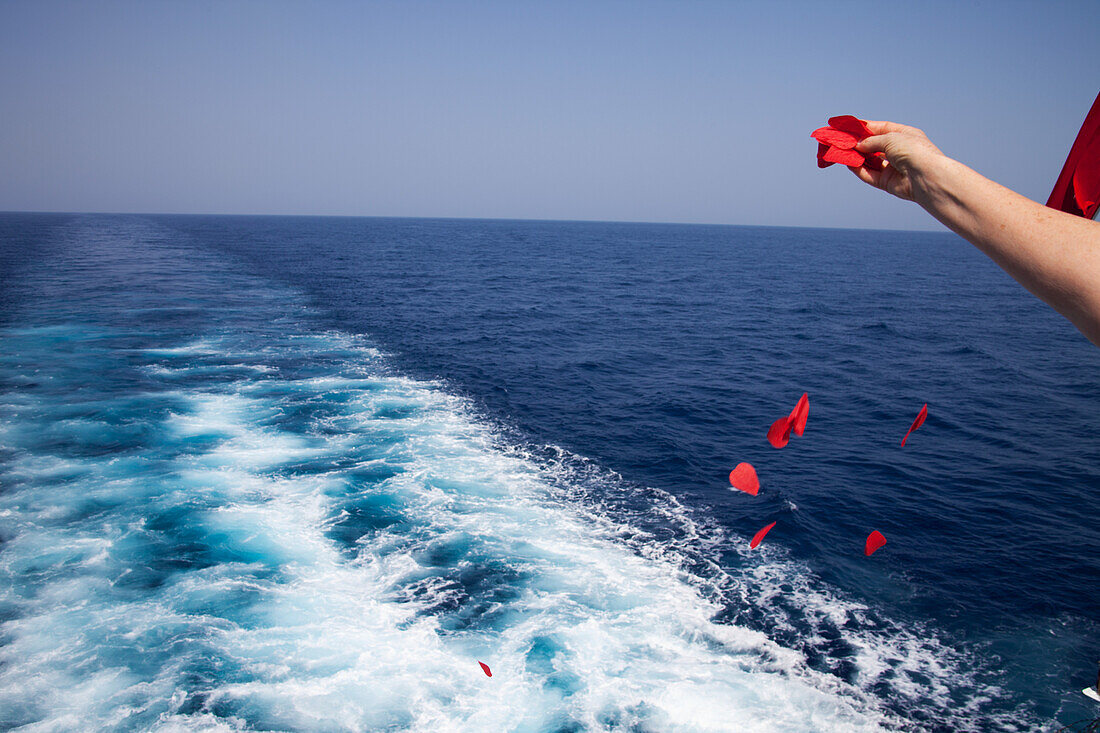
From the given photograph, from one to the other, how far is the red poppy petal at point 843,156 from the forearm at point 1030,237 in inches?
18.6

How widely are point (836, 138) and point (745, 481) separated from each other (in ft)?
49.4

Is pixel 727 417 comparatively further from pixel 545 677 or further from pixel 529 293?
pixel 529 293

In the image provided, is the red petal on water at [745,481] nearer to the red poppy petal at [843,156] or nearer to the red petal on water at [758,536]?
the red petal on water at [758,536]

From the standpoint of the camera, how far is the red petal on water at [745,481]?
16.3 meters

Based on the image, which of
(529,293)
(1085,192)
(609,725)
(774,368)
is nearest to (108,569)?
(609,725)

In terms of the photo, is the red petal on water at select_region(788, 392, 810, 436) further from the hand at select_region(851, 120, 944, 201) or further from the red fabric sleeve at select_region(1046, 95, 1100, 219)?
the red fabric sleeve at select_region(1046, 95, 1100, 219)

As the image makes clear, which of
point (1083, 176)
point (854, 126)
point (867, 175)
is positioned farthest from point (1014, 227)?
point (854, 126)

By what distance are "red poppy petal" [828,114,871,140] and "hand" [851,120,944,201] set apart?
0.04 metres

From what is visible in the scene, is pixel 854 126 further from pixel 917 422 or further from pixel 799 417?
pixel 799 417

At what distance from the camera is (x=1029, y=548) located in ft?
46.6

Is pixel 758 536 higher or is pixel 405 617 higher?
pixel 758 536

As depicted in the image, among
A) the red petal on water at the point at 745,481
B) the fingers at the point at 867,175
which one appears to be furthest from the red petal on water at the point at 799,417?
the fingers at the point at 867,175

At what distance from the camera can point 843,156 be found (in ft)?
7.29

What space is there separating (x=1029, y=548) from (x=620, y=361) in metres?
18.1
